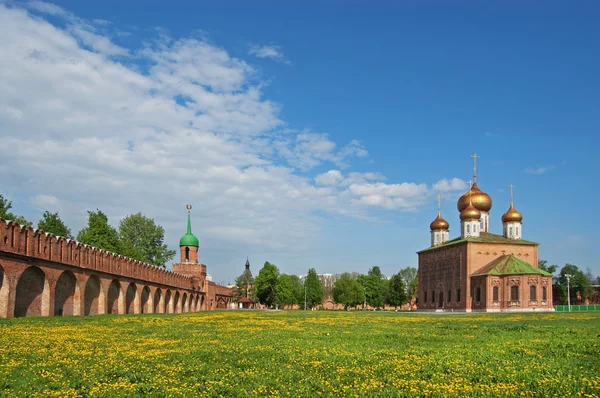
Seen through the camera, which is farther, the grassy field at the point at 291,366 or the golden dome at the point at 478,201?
the golden dome at the point at 478,201

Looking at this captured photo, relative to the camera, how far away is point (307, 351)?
13.5 m

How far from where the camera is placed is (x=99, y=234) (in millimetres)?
61594

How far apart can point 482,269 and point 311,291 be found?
A: 3964cm

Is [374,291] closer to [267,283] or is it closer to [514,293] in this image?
[267,283]

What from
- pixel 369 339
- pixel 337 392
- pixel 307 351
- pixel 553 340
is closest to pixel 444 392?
pixel 337 392

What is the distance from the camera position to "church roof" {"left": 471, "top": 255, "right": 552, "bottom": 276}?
210ft

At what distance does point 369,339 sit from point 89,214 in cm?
5211

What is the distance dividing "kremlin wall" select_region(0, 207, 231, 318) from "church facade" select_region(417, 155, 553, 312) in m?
36.0

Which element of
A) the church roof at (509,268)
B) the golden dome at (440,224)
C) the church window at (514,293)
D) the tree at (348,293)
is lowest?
the tree at (348,293)

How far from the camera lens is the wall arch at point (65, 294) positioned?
3088 cm

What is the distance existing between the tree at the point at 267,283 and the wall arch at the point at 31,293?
211ft

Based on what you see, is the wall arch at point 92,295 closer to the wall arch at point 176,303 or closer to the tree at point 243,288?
the wall arch at point 176,303

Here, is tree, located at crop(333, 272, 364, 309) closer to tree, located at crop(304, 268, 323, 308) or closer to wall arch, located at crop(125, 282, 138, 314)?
tree, located at crop(304, 268, 323, 308)

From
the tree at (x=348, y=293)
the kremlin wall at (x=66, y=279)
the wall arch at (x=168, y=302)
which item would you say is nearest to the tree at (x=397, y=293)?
the tree at (x=348, y=293)
